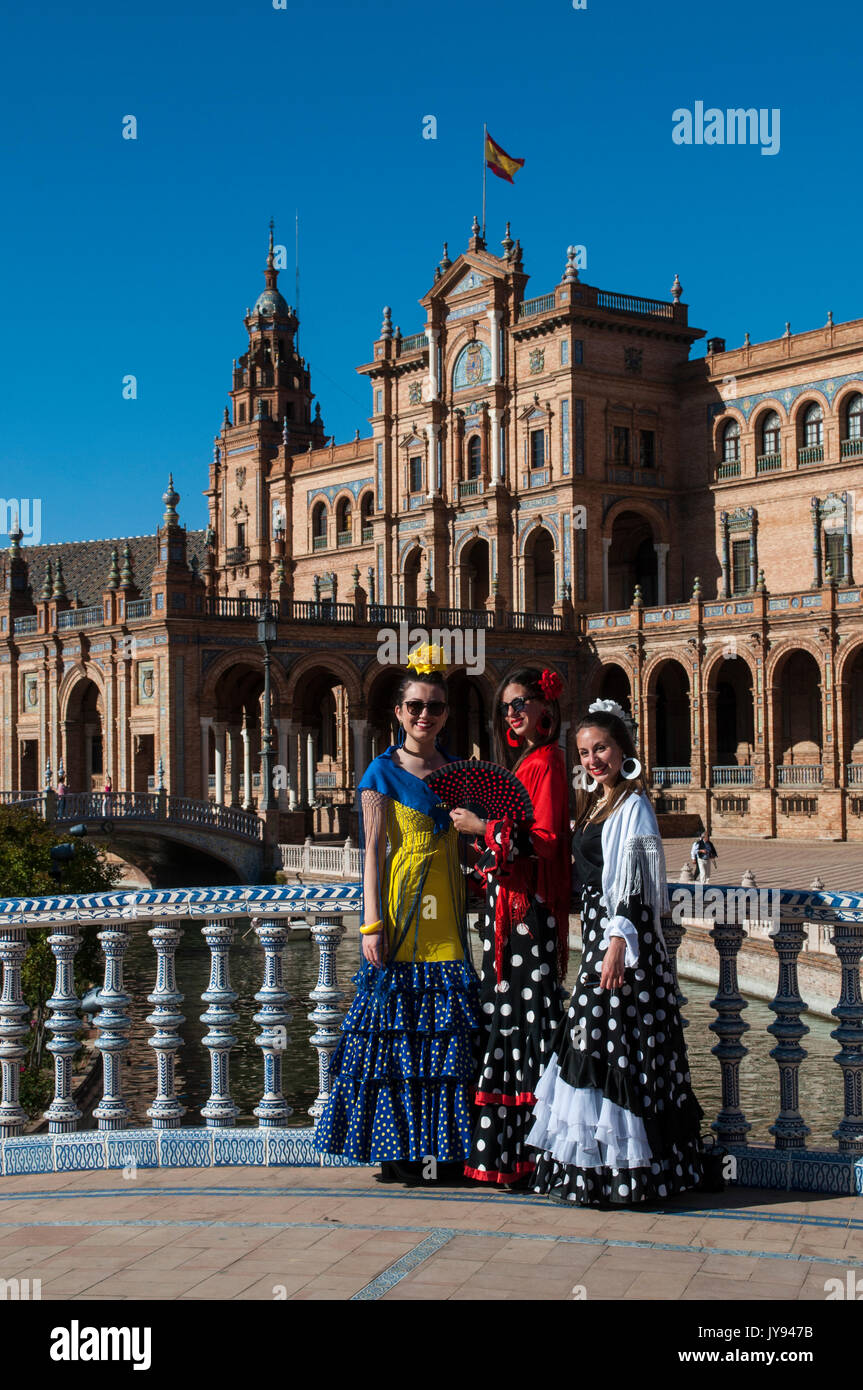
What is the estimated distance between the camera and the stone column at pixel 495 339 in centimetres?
4831

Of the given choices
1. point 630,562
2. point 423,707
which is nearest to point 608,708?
point 423,707

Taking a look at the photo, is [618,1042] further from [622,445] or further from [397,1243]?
[622,445]

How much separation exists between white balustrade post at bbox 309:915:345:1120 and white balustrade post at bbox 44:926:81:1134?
1024 millimetres

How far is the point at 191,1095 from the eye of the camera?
54.6 feet

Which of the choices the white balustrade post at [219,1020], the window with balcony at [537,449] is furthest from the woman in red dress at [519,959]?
the window with balcony at [537,449]

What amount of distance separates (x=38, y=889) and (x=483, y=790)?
12518 mm

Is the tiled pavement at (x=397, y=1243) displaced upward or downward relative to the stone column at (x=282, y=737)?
downward

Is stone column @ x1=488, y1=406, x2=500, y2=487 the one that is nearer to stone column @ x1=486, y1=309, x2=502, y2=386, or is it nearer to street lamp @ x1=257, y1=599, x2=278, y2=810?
stone column @ x1=486, y1=309, x2=502, y2=386

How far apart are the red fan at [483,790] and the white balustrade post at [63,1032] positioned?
68.3 inches

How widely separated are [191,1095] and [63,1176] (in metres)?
10.7

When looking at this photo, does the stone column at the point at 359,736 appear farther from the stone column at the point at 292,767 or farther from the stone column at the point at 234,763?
the stone column at the point at 234,763

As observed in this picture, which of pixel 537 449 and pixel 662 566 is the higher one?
pixel 537 449

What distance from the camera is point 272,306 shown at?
209 ft
